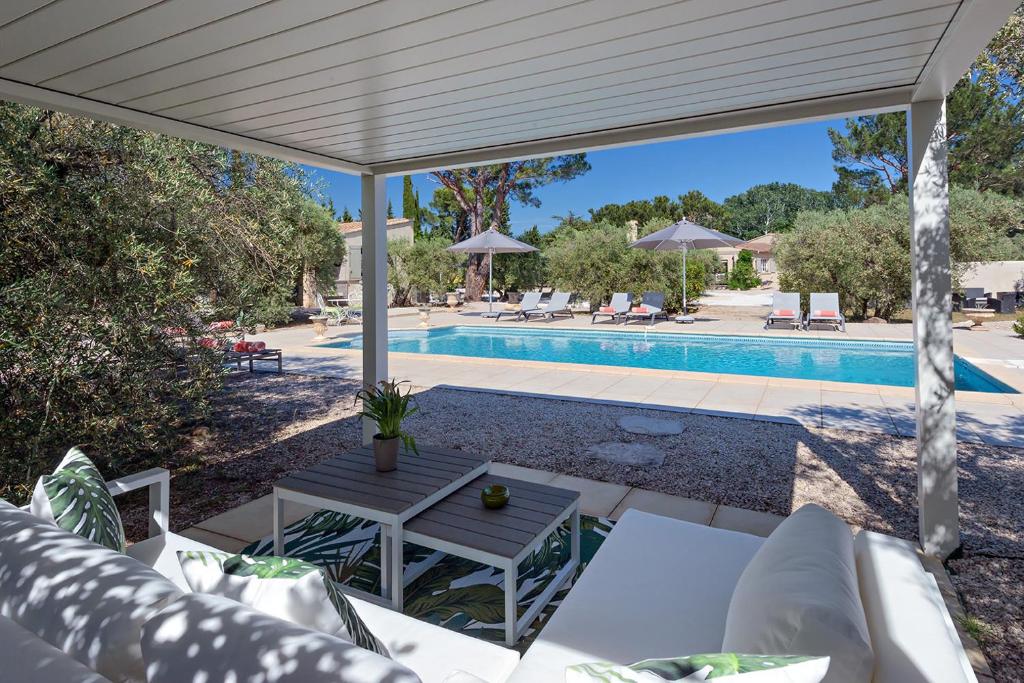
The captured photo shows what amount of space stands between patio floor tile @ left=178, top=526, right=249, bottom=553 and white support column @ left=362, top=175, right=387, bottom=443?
1.70 m

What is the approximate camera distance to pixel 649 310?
49.6 feet

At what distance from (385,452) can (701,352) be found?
9721 mm

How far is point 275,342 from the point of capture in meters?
12.8

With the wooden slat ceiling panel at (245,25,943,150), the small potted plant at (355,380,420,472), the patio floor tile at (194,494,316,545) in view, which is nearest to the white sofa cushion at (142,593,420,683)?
the small potted plant at (355,380,420,472)

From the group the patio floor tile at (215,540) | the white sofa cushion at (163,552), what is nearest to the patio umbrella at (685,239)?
the patio floor tile at (215,540)

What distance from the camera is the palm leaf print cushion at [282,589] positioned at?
1288mm

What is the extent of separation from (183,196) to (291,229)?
3.47 feet

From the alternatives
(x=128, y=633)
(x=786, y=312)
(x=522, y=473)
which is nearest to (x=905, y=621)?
(x=128, y=633)

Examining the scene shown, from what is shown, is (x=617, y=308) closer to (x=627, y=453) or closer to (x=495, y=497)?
(x=627, y=453)

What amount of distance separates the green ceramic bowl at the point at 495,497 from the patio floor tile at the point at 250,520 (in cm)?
150

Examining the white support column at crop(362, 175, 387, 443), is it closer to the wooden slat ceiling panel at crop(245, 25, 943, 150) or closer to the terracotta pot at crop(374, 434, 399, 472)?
the wooden slat ceiling panel at crop(245, 25, 943, 150)

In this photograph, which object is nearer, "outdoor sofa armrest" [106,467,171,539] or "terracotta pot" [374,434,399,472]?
"outdoor sofa armrest" [106,467,171,539]

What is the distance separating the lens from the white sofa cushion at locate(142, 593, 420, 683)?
1.02 meters

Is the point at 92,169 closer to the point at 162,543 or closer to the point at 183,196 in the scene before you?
the point at 183,196
